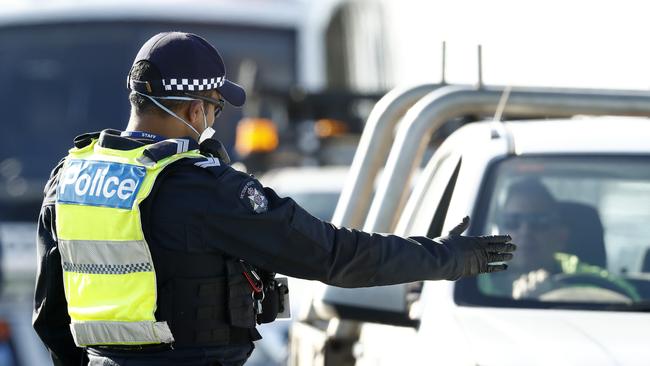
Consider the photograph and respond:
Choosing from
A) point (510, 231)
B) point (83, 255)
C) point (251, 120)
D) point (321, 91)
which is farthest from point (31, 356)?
point (83, 255)

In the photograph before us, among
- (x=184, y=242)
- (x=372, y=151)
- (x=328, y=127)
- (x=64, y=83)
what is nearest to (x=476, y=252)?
(x=184, y=242)

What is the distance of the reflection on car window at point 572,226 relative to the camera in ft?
14.7

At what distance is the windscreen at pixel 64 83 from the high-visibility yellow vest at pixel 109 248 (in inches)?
342

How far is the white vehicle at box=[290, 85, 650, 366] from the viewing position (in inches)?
156

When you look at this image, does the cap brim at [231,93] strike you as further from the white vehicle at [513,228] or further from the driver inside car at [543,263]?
the driver inside car at [543,263]

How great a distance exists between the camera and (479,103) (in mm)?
5137

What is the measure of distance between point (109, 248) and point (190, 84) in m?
0.47

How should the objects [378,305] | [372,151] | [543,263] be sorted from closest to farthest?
[378,305], [543,263], [372,151]

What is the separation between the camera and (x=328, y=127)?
12.2 meters

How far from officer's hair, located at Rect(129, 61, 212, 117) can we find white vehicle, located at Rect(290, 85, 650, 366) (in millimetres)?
1007

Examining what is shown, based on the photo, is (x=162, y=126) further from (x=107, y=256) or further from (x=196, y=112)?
(x=107, y=256)

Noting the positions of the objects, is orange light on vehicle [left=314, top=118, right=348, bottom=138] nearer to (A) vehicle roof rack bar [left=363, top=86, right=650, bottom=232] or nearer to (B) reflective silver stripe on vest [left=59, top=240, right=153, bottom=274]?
(A) vehicle roof rack bar [left=363, top=86, right=650, bottom=232]

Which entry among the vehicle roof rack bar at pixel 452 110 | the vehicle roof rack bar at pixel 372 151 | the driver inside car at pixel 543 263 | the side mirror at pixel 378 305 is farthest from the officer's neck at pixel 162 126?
the vehicle roof rack bar at pixel 372 151


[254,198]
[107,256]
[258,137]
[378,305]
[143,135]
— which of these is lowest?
[258,137]
